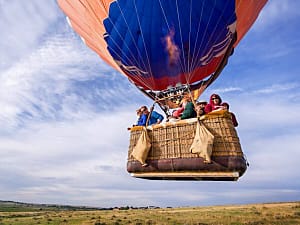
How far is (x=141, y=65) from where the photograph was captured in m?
7.76

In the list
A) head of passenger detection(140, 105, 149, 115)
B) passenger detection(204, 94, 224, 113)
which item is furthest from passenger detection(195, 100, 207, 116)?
head of passenger detection(140, 105, 149, 115)

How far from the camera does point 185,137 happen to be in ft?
19.1

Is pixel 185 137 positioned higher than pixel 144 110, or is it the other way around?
pixel 144 110

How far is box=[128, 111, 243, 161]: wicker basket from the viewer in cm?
544

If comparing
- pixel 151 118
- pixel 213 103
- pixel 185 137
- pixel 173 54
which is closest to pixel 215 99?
pixel 213 103

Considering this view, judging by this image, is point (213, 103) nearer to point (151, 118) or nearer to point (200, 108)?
point (200, 108)

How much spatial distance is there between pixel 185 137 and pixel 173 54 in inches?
81.4

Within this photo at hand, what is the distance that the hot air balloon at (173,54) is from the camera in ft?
18.3

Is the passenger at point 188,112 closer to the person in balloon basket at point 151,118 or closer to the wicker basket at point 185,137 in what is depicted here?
the wicker basket at point 185,137

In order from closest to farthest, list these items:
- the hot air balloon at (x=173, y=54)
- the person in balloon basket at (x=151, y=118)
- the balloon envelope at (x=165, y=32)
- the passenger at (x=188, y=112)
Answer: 1. the hot air balloon at (x=173, y=54)
2. the passenger at (x=188, y=112)
3. the person in balloon basket at (x=151, y=118)
4. the balloon envelope at (x=165, y=32)

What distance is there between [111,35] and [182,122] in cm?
267

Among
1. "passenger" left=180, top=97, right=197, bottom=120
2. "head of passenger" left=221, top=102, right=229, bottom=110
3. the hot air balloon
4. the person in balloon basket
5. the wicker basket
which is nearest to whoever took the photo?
the wicker basket

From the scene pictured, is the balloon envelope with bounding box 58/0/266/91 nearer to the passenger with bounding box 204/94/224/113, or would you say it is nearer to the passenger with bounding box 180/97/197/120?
the passenger with bounding box 180/97/197/120

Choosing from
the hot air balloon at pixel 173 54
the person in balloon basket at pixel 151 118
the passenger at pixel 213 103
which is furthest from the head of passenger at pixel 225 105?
the person in balloon basket at pixel 151 118
